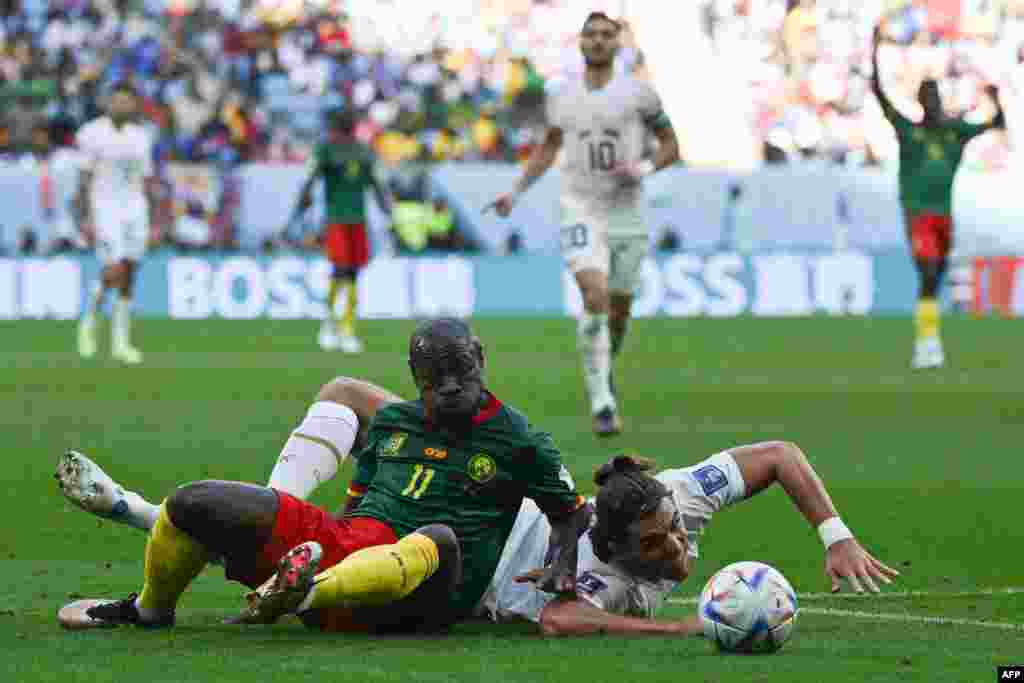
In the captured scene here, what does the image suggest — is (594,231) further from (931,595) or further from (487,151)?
(487,151)

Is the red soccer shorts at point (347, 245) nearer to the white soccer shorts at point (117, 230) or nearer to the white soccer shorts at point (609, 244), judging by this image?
the white soccer shorts at point (117, 230)

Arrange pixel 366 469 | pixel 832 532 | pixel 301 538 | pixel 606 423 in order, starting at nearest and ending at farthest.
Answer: pixel 301 538 → pixel 832 532 → pixel 366 469 → pixel 606 423

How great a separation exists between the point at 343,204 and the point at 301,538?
57.7 ft

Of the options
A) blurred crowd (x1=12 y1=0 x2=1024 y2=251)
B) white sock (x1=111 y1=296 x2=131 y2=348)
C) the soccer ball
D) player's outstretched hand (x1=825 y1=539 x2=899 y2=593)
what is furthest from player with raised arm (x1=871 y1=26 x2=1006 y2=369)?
the soccer ball

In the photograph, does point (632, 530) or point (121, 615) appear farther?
point (121, 615)

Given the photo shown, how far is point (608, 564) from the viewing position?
6.47 m

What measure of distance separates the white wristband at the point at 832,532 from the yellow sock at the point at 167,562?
1916 millimetres

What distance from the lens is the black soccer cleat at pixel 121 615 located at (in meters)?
6.38

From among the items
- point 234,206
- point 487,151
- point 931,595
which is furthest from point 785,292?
point 931,595

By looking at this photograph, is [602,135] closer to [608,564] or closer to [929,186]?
[929,186]

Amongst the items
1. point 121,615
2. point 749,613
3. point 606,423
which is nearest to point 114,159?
point 606,423

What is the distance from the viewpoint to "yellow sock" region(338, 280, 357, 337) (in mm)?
22641

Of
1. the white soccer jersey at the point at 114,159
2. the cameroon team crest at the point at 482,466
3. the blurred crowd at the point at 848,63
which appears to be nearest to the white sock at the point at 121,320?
the white soccer jersey at the point at 114,159

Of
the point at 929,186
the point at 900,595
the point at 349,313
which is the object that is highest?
the point at 929,186
